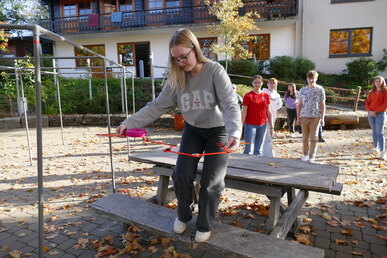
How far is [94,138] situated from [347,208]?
771 cm

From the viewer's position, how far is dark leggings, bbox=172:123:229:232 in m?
2.12

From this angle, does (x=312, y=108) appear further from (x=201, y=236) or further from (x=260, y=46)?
(x=260, y=46)

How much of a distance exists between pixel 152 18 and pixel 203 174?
19.1 metres

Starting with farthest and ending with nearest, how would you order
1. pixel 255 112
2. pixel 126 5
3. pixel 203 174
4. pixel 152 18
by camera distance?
1. pixel 126 5
2. pixel 152 18
3. pixel 255 112
4. pixel 203 174

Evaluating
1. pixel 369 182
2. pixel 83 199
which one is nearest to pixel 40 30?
Result: pixel 83 199

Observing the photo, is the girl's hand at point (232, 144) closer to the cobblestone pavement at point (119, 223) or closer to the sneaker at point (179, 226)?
the sneaker at point (179, 226)

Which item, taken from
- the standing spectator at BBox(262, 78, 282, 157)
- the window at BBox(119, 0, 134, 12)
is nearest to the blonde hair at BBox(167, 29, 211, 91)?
the standing spectator at BBox(262, 78, 282, 157)

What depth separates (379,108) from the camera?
5871mm

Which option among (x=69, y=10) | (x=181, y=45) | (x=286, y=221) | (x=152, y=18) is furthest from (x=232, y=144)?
(x=69, y=10)

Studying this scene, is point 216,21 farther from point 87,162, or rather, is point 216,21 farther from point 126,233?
point 126,233

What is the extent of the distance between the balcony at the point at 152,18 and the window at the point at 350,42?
3.13m

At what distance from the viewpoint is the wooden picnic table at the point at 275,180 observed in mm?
2449

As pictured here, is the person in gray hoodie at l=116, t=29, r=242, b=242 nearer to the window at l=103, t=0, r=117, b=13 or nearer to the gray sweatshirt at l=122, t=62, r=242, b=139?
the gray sweatshirt at l=122, t=62, r=242, b=139

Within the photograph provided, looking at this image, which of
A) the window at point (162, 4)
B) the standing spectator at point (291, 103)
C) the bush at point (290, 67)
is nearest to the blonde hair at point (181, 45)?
the standing spectator at point (291, 103)
